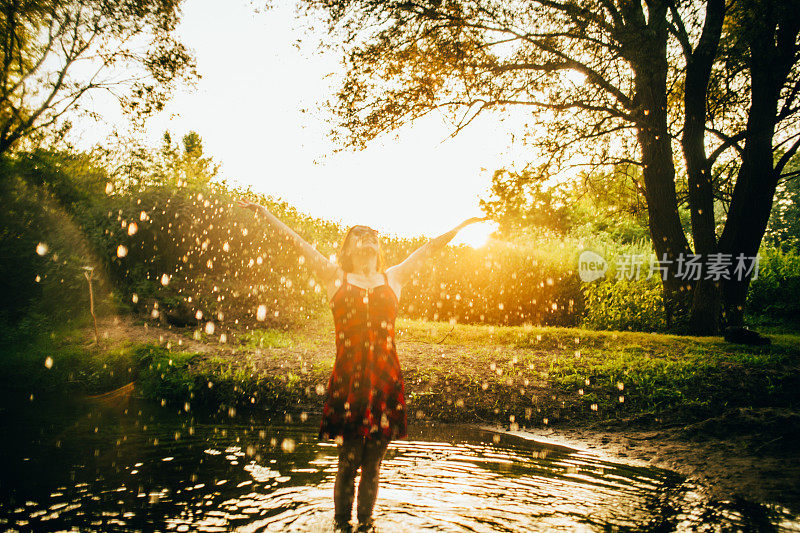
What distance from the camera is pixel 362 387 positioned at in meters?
3.09

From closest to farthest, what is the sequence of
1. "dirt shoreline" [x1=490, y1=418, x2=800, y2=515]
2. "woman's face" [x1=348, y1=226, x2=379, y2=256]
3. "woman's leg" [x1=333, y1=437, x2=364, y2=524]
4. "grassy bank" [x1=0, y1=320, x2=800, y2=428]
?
1. "woman's leg" [x1=333, y1=437, x2=364, y2=524]
2. "woman's face" [x1=348, y1=226, x2=379, y2=256]
3. "dirt shoreline" [x1=490, y1=418, x2=800, y2=515]
4. "grassy bank" [x1=0, y1=320, x2=800, y2=428]

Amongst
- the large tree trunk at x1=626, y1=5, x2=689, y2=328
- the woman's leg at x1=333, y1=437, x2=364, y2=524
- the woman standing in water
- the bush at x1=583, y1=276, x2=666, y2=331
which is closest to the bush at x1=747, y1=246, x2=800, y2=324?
the bush at x1=583, y1=276, x2=666, y2=331

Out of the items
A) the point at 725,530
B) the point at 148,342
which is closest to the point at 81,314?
the point at 148,342

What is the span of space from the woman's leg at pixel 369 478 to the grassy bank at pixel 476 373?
409cm

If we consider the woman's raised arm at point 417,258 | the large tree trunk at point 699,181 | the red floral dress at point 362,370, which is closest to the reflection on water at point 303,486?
the red floral dress at point 362,370

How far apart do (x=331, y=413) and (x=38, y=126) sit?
16683 mm

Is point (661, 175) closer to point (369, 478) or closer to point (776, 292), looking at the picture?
point (776, 292)

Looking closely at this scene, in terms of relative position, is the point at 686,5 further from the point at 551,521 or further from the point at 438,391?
the point at 551,521

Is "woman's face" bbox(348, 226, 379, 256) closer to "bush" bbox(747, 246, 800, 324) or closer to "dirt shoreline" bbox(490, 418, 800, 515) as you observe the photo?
"dirt shoreline" bbox(490, 418, 800, 515)

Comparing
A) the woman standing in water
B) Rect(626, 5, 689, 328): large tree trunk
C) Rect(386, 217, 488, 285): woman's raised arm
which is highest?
Rect(626, 5, 689, 328): large tree trunk

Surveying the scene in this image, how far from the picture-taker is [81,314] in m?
14.3

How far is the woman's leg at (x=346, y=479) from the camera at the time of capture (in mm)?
2982

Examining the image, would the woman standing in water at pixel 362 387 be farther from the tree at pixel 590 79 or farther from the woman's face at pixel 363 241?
the tree at pixel 590 79

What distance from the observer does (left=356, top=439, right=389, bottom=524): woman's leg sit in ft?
9.84
